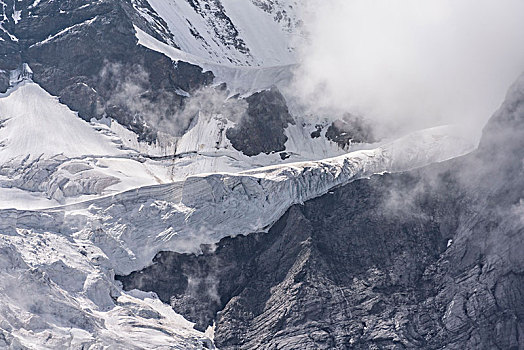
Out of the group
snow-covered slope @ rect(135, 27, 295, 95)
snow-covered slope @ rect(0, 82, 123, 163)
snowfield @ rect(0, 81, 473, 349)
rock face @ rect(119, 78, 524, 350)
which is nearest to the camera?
snowfield @ rect(0, 81, 473, 349)

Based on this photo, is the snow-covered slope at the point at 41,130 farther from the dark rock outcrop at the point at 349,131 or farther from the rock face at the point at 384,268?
the dark rock outcrop at the point at 349,131

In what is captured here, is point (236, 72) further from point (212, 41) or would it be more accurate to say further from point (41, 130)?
point (41, 130)

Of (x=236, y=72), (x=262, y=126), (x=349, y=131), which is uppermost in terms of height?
(x=236, y=72)

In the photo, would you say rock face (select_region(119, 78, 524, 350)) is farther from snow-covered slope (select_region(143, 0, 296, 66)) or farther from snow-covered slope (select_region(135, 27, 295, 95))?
snow-covered slope (select_region(143, 0, 296, 66))

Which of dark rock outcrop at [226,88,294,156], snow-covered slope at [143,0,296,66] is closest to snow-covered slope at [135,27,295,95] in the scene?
dark rock outcrop at [226,88,294,156]

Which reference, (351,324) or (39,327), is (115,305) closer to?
(39,327)

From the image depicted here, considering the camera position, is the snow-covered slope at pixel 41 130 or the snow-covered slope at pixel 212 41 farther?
the snow-covered slope at pixel 212 41

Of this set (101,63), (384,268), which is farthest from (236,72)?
(384,268)

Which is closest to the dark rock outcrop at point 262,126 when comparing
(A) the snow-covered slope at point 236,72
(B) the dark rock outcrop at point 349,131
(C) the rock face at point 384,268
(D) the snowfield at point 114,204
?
(D) the snowfield at point 114,204
